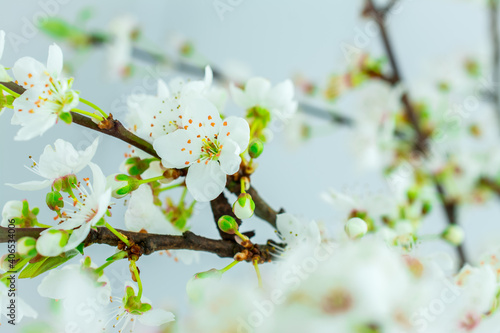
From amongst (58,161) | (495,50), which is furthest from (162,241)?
(495,50)

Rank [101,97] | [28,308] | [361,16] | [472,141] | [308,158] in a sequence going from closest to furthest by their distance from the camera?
[28,308], [361,16], [101,97], [472,141], [308,158]

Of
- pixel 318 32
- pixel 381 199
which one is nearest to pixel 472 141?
pixel 318 32

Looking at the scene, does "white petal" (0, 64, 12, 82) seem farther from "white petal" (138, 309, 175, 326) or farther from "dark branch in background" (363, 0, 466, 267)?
"dark branch in background" (363, 0, 466, 267)

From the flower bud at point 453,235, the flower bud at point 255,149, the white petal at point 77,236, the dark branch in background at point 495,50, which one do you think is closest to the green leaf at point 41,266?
the white petal at point 77,236

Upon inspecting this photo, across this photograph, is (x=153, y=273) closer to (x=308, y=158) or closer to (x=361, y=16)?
(x=308, y=158)

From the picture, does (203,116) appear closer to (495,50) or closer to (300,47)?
(495,50)

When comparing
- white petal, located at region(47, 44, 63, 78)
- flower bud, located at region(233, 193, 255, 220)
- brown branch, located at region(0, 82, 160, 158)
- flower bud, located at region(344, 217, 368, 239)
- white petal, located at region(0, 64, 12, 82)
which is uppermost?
white petal, located at region(47, 44, 63, 78)

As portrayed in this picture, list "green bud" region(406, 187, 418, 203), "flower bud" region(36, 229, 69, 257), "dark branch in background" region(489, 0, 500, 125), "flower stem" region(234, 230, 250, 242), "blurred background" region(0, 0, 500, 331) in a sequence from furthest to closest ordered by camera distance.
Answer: "blurred background" region(0, 0, 500, 331) → "dark branch in background" region(489, 0, 500, 125) → "green bud" region(406, 187, 418, 203) → "flower stem" region(234, 230, 250, 242) → "flower bud" region(36, 229, 69, 257)

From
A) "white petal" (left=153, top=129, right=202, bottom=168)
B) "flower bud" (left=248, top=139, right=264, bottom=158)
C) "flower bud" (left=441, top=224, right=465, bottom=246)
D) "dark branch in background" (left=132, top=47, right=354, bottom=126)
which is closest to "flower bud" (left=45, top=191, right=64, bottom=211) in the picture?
"white petal" (left=153, top=129, right=202, bottom=168)

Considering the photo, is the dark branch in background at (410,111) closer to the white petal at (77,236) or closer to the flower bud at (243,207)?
the flower bud at (243,207)
